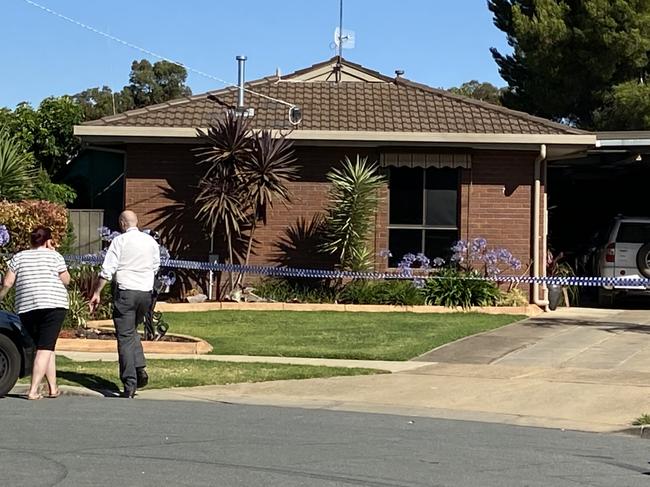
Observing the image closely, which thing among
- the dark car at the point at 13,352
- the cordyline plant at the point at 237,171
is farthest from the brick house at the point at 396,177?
the dark car at the point at 13,352

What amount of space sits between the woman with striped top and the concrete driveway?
49.6 inches

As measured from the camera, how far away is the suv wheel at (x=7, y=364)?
1050cm

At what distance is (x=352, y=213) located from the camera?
63.3ft

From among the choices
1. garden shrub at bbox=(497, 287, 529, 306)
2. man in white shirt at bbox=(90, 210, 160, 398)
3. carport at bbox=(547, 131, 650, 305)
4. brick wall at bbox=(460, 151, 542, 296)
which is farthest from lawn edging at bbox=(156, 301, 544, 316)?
man in white shirt at bbox=(90, 210, 160, 398)

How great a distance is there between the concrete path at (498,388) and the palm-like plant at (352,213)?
4.93m

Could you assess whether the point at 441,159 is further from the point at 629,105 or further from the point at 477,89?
the point at 477,89

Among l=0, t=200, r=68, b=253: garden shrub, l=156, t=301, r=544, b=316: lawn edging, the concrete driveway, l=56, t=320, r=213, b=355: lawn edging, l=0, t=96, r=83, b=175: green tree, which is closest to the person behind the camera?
the concrete driveway

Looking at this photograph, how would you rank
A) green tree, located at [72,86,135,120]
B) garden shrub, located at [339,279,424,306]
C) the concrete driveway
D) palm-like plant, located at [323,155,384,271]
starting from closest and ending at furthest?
the concrete driveway → garden shrub, located at [339,279,424,306] → palm-like plant, located at [323,155,384,271] → green tree, located at [72,86,135,120]

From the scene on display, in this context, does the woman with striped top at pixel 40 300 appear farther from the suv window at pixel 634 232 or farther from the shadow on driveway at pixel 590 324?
the suv window at pixel 634 232

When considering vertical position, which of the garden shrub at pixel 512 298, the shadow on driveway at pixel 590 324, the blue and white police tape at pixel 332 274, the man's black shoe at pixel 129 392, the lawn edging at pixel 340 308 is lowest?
the man's black shoe at pixel 129 392

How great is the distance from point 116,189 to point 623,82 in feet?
55.4

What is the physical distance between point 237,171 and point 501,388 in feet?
30.4

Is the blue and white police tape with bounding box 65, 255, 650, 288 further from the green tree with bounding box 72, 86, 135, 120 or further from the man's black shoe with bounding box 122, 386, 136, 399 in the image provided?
the green tree with bounding box 72, 86, 135, 120

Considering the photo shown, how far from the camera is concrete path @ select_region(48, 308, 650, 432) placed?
10.3 metres
